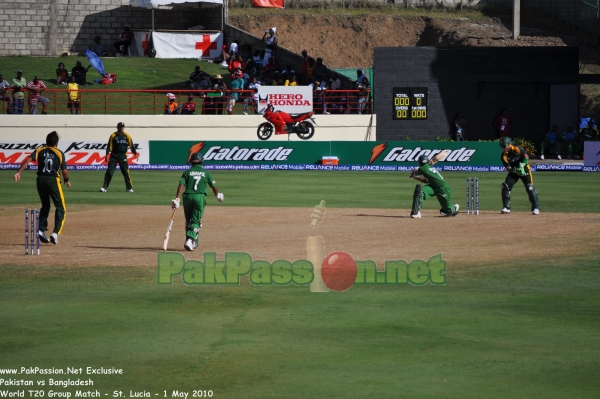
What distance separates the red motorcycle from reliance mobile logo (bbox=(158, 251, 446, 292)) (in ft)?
86.3

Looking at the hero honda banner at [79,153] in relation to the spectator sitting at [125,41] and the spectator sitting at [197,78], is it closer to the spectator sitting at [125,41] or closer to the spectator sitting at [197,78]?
the spectator sitting at [197,78]

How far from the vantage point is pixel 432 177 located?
23.0 metres

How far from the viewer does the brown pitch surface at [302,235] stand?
55.9ft

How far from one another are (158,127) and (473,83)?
16145 mm

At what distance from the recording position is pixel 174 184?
3328 cm

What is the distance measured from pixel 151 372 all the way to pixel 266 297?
4.15 m

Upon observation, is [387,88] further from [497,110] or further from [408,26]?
[408,26]

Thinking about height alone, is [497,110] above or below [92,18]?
below

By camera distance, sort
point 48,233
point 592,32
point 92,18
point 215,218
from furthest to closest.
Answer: point 592,32 → point 92,18 → point 215,218 → point 48,233

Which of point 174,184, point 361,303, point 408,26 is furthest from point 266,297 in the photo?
point 408,26

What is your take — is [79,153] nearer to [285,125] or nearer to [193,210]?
[285,125]

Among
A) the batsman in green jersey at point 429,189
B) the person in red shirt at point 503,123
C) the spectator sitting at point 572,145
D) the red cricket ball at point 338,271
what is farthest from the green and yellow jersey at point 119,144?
the spectator sitting at point 572,145

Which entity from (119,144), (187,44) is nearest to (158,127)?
(187,44)

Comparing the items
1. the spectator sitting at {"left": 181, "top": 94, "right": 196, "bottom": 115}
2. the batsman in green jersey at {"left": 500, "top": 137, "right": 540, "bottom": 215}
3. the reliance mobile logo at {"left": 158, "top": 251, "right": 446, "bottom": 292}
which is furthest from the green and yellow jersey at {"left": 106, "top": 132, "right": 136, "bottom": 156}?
the spectator sitting at {"left": 181, "top": 94, "right": 196, "bottom": 115}
